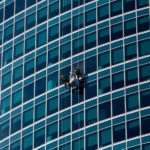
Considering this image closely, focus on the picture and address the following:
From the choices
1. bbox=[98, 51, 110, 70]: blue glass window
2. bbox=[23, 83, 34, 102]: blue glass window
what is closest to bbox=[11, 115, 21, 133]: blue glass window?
bbox=[23, 83, 34, 102]: blue glass window

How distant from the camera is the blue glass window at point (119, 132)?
185125 millimetres

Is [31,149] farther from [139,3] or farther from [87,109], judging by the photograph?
[139,3]

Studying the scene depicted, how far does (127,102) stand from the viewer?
614ft

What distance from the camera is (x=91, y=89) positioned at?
190 meters

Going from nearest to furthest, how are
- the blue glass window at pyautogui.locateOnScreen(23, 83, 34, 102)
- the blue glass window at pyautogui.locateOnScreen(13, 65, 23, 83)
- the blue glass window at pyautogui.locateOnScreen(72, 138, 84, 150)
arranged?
1. the blue glass window at pyautogui.locateOnScreen(72, 138, 84, 150)
2. the blue glass window at pyautogui.locateOnScreen(23, 83, 34, 102)
3. the blue glass window at pyautogui.locateOnScreen(13, 65, 23, 83)

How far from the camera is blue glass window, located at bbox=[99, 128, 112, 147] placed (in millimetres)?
185500

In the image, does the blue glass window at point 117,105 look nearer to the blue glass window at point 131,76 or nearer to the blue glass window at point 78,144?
the blue glass window at point 131,76

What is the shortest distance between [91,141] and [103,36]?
15.0m

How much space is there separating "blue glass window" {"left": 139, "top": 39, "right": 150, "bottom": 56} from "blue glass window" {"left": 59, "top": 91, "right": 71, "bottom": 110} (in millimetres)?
10764

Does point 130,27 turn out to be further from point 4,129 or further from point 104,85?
point 4,129

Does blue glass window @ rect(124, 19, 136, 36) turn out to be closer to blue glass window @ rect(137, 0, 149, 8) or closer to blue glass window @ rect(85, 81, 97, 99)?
blue glass window @ rect(137, 0, 149, 8)

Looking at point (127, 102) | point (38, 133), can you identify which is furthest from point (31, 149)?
point (127, 102)

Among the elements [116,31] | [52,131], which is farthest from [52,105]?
[116,31]

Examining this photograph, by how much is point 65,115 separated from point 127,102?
8540 mm
